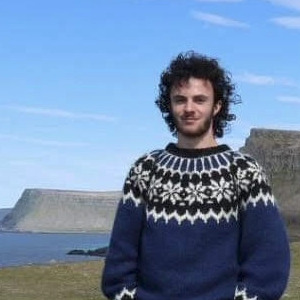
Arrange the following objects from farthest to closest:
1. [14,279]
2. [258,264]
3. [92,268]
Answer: [92,268]
[14,279]
[258,264]

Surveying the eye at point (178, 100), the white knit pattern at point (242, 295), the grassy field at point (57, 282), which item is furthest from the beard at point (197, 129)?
the grassy field at point (57, 282)

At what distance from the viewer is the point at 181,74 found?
5.04 metres

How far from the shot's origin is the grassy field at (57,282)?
19.1 meters

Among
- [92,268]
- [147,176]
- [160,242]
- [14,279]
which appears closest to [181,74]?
[147,176]

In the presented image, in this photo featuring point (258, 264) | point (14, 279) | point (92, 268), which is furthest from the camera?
point (92, 268)

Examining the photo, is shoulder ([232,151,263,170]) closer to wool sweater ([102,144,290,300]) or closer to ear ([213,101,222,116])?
wool sweater ([102,144,290,300])

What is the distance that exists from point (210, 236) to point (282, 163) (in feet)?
532

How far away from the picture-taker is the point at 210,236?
4836 millimetres

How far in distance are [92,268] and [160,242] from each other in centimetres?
2068

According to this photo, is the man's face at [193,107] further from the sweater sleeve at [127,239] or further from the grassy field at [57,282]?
the grassy field at [57,282]

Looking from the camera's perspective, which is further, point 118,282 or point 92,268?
point 92,268

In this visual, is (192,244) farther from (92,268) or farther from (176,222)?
(92,268)

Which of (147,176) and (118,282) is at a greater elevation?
(147,176)

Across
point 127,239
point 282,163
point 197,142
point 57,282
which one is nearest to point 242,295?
point 127,239
